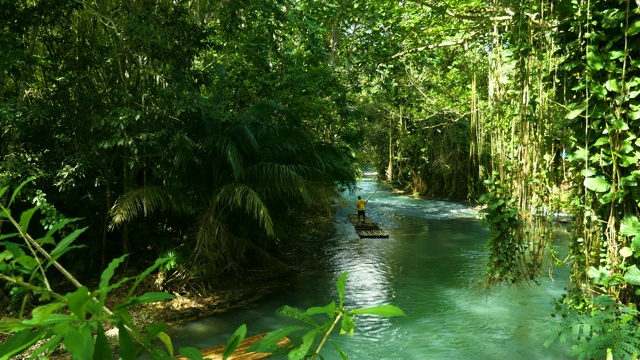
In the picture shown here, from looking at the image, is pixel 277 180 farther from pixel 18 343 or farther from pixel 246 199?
pixel 18 343

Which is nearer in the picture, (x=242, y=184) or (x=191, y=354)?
(x=191, y=354)

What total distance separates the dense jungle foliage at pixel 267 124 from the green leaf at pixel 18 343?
2.92 m

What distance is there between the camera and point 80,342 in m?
0.62

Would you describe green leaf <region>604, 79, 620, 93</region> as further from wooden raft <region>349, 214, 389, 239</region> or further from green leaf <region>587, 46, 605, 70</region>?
wooden raft <region>349, 214, 389, 239</region>

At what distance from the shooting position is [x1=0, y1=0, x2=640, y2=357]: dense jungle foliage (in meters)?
2.89

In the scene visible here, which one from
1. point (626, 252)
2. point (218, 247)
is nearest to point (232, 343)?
point (626, 252)

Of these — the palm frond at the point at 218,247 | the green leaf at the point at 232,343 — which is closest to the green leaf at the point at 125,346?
the green leaf at the point at 232,343

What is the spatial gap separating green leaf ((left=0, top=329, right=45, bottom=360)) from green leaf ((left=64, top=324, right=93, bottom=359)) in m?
0.07

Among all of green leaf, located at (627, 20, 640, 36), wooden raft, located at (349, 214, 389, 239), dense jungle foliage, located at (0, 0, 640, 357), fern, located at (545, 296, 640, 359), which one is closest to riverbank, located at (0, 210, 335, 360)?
dense jungle foliage, located at (0, 0, 640, 357)

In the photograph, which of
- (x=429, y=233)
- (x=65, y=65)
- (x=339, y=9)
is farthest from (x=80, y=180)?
(x=429, y=233)

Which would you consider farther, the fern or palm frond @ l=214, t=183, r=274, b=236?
palm frond @ l=214, t=183, r=274, b=236

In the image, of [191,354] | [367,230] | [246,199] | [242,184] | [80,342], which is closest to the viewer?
[80,342]

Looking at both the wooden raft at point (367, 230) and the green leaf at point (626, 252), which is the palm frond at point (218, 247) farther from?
the green leaf at point (626, 252)

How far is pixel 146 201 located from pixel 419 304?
162 inches
